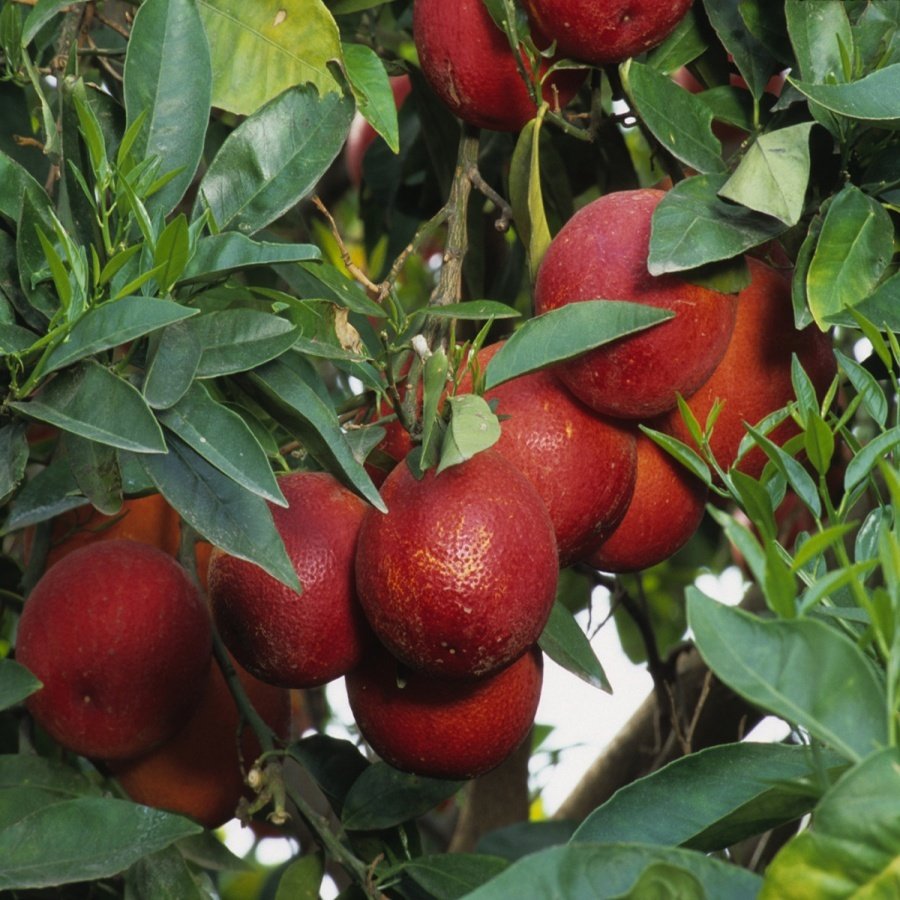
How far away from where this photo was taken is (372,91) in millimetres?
1049

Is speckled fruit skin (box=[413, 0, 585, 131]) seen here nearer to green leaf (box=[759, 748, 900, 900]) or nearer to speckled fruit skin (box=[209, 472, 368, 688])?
speckled fruit skin (box=[209, 472, 368, 688])

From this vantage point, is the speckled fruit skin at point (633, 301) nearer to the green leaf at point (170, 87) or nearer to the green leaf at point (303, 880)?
the green leaf at point (170, 87)

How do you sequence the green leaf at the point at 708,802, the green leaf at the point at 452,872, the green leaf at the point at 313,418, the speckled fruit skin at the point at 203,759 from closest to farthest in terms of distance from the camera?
the green leaf at the point at 708,802
the green leaf at the point at 313,418
the green leaf at the point at 452,872
the speckled fruit skin at the point at 203,759

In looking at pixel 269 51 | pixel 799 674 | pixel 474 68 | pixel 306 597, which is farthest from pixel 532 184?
pixel 799 674

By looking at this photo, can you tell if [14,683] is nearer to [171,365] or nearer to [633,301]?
[171,365]

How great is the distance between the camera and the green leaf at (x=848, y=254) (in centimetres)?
91

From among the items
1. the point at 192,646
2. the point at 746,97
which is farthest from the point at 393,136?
the point at 192,646

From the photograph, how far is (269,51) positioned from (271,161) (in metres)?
0.15

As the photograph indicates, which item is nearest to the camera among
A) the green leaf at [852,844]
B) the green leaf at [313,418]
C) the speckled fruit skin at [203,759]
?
the green leaf at [852,844]

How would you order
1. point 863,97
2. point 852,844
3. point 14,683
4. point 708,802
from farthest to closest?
1. point 14,683
2. point 863,97
3. point 708,802
4. point 852,844

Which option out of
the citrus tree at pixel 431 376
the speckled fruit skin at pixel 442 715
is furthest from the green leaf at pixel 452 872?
the speckled fruit skin at pixel 442 715

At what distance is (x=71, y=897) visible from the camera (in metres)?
1.24

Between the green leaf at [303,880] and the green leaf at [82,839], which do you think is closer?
the green leaf at [82,839]

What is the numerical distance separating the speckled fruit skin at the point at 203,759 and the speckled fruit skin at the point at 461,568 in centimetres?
37
